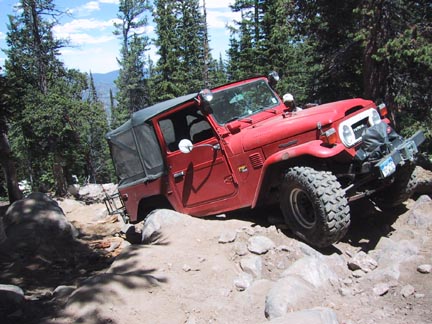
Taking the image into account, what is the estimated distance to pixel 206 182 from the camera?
6.24 meters

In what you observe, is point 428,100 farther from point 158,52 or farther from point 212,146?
point 158,52

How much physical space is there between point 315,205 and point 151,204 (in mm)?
3553

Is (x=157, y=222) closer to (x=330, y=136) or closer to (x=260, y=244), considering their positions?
(x=260, y=244)

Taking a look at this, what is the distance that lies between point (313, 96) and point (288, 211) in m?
10.6

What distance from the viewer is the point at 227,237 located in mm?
5371

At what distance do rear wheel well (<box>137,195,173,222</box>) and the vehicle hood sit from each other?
2164mm

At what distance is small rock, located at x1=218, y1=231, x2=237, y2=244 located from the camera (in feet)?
17.5

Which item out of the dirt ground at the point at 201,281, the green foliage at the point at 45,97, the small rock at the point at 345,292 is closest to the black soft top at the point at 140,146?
the dirt ground at the point at 201,281

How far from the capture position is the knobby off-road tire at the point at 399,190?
5.51 m

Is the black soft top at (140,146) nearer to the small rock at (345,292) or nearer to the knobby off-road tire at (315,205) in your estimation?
the knobby off-road tire at (315,205)

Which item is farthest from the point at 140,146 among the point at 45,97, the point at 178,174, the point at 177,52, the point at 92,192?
the point at 177,52

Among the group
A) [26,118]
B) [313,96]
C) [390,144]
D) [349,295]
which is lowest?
[349,295]

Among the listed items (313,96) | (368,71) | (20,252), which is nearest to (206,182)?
(20,252)

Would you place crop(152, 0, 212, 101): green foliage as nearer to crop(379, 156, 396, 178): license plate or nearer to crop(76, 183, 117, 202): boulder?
crop(76, 183, 117, 202): boulder
